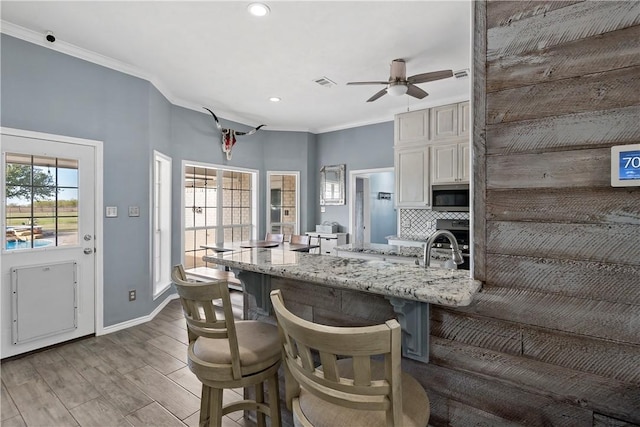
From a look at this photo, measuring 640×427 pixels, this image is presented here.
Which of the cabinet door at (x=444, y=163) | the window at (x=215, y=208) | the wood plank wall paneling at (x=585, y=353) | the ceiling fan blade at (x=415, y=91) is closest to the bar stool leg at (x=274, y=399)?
the wood plank wall paneling at (x=585, y=353)

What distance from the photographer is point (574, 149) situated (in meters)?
1.09

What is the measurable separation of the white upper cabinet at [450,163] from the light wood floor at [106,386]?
366 centimetres

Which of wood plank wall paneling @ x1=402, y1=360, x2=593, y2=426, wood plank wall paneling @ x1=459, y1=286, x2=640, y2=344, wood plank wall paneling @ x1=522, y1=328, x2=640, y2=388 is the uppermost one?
wood plank wall paneling @ x1=459, y1=286, x2=640, y2=344

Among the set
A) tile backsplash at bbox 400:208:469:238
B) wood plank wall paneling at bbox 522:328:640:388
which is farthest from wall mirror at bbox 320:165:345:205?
wood plank wall paneling at bbox 522:328:640:388

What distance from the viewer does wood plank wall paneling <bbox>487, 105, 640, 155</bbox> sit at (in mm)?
1019

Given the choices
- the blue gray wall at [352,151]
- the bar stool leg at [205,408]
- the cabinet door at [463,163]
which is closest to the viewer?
the bar stool leg at [205,408]

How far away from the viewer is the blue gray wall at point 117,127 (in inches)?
116

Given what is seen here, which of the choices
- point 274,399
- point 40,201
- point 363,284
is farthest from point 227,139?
point 363,284

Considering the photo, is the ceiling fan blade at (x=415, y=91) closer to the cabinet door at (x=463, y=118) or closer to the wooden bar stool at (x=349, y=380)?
the cabinet door at (x=463, y=118)

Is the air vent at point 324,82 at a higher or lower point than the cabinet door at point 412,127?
higher

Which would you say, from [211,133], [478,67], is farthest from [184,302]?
[211,133]

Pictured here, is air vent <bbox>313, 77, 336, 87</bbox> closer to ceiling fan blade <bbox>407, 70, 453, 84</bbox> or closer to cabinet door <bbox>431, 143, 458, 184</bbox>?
ceiling fan blade <bbox>407, 70, 453, 84</bbox>

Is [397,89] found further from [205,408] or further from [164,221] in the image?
[164,221]

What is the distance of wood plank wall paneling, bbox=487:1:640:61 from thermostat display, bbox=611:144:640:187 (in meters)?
0.39
